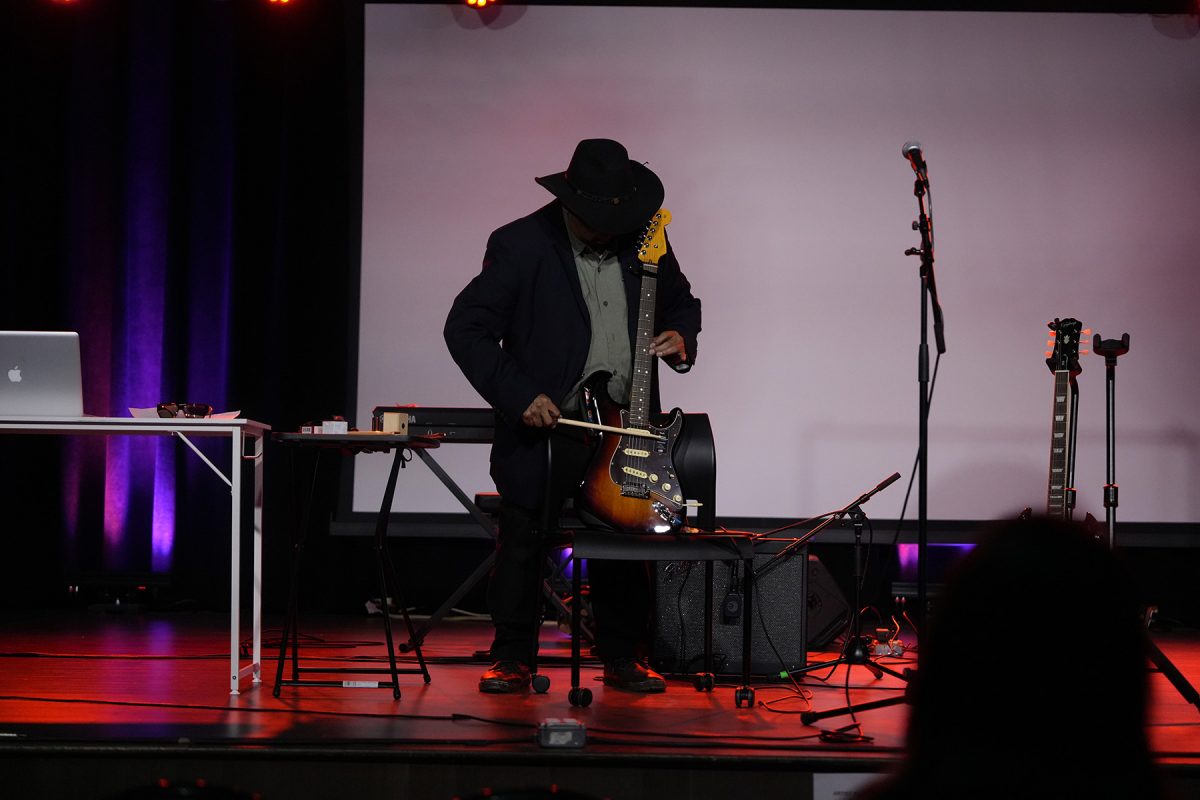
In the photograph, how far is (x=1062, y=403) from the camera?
3627 mm

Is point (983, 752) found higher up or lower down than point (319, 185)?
lower down

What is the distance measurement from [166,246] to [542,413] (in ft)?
11.0

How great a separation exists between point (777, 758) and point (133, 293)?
452 centimetres

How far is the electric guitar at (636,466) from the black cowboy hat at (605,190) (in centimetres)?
38

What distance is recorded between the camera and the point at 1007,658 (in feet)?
3.01

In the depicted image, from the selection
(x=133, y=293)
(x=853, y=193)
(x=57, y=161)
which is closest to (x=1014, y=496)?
(x=853, y=193)

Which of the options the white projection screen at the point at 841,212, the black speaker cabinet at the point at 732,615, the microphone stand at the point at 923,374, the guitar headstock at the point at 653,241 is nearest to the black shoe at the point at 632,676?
the black speaker cabinet at the point at 732,615

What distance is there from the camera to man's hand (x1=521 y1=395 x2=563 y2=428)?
322 centimetres

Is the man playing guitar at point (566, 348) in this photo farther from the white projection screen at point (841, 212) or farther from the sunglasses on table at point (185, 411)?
the white projection screen at point (841, 212)

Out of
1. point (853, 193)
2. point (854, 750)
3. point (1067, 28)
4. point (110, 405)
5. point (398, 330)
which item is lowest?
point (854, 750)

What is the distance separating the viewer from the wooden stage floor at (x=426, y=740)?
7.94 ft

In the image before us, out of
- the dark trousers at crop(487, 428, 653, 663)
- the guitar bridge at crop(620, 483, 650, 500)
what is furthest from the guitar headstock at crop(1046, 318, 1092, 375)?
the dark trousers at crop(487, 428, 653, 663)

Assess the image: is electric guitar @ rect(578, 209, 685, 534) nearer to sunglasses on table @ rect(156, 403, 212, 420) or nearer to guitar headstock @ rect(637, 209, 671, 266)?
guitar headstock @ rect(637, 209, 671, 266)

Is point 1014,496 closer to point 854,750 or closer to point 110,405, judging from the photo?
point 854,750
